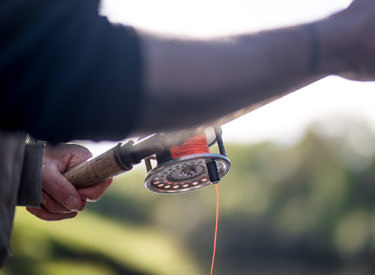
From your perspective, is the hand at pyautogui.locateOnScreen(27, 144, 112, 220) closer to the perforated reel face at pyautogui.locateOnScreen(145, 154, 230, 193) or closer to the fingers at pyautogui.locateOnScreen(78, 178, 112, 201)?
the fingers at pyautogui.locateOnScreen(78, 178, 112, 201)

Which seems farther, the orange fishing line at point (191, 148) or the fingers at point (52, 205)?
the fingers at point (52, 205)

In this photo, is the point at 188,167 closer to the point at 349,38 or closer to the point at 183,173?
the point at 183,173

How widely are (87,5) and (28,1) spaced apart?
0.07 metres

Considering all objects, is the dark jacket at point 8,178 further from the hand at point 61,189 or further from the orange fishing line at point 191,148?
the hand at point 61,189

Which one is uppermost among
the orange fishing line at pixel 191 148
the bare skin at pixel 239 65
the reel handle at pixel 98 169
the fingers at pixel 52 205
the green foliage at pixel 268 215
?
the bare skin at pixel 239 65

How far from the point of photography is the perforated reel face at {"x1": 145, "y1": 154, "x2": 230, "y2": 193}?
1250mm

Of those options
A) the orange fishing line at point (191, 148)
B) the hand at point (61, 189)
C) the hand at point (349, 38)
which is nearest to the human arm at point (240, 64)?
the hand at point (349, 38)

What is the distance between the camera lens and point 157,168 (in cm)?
126

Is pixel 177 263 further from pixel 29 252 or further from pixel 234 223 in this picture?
pixel 29 252

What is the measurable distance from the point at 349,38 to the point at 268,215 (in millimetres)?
23173

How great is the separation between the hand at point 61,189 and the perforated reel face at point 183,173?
18.3 inches

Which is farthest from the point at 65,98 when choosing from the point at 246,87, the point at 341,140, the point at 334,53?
the point at 341,140

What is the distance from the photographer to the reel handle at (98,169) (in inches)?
58.7

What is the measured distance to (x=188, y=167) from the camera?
1.29m
